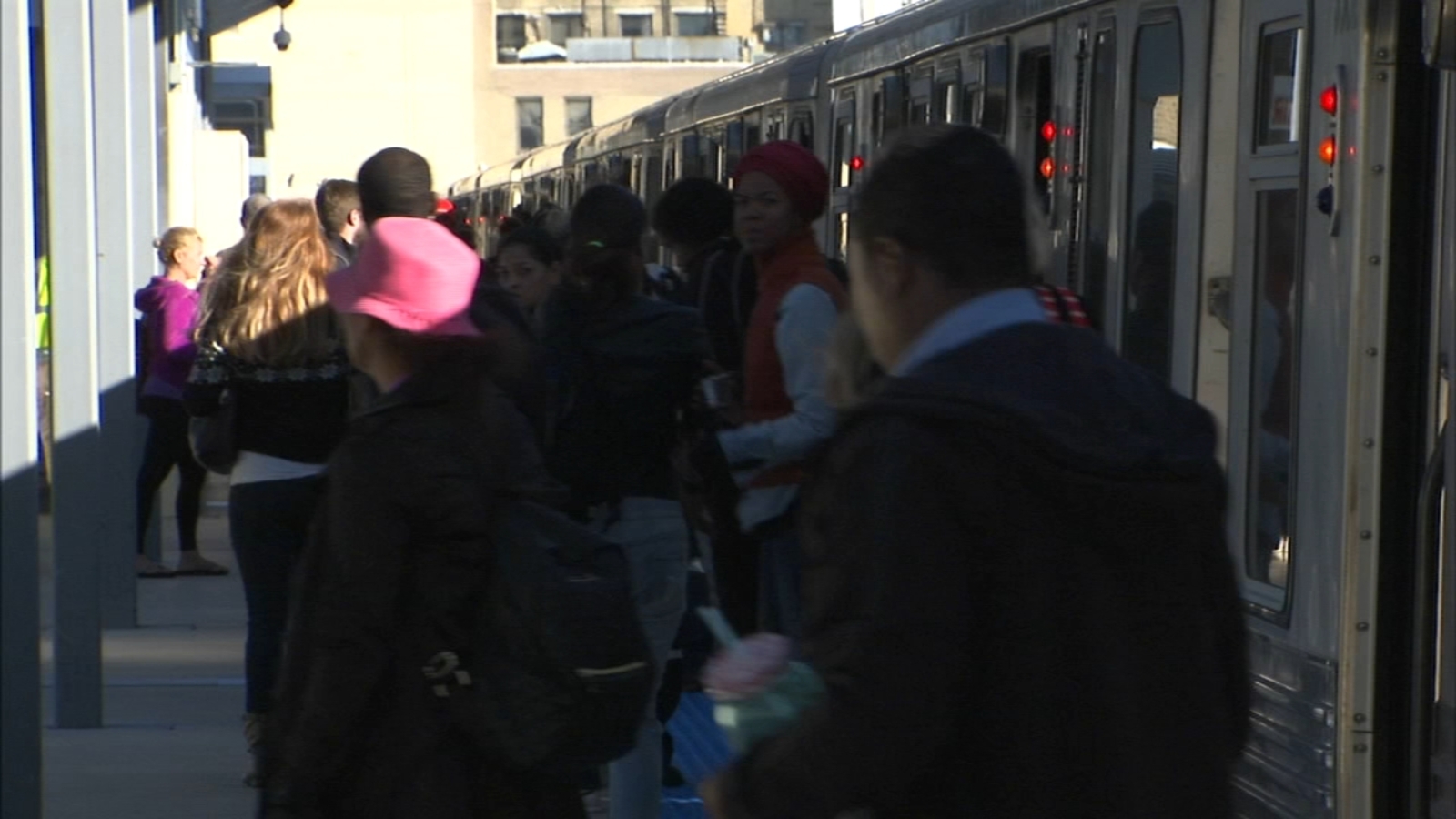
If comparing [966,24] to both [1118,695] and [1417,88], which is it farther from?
[1118,695]

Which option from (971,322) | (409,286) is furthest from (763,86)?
(971,322)

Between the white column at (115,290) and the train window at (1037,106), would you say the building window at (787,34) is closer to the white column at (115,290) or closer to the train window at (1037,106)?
the white column at (115,290)

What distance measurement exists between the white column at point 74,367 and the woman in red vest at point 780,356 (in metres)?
2.54

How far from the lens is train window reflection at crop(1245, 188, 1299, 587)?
5.43 meters

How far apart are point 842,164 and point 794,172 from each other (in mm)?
6609

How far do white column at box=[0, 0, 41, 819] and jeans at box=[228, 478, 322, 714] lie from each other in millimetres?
517

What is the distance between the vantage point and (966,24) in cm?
942

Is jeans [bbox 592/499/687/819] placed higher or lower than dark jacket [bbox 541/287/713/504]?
lower

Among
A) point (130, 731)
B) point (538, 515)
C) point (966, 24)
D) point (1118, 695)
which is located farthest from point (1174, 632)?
point (966, 24)

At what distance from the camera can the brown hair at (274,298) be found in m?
6.00

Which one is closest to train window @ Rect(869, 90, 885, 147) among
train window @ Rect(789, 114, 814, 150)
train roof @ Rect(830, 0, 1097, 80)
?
train roof @ Rect(830, 0, 1097, 80)

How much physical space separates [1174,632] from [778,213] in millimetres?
3614

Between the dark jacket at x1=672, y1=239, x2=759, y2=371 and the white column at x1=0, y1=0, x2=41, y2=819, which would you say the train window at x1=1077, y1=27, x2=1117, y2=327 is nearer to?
the dark jacket at x1=672, y1=239, x2=759, y2=371

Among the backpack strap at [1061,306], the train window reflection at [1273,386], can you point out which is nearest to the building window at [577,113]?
the train window reflection at [1273,386]
